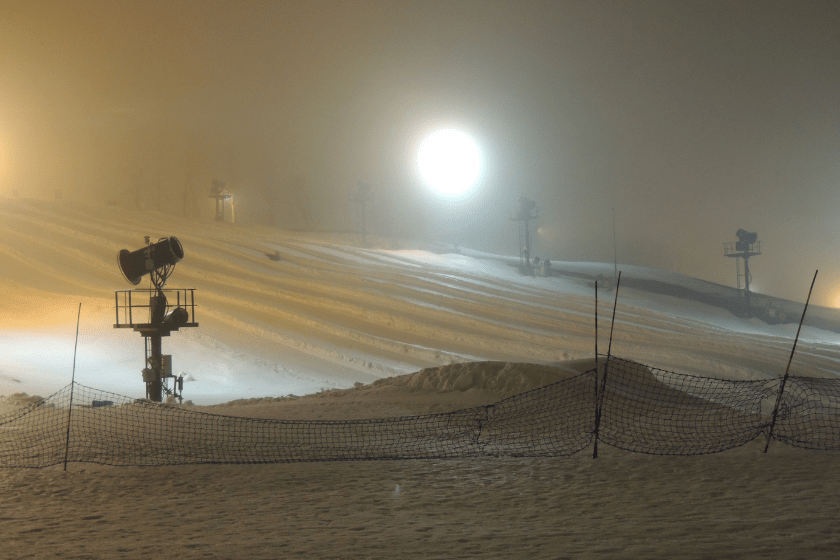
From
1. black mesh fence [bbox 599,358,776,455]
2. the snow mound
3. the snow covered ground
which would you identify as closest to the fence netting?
black mesh fence [bbox 599,358,776,455]

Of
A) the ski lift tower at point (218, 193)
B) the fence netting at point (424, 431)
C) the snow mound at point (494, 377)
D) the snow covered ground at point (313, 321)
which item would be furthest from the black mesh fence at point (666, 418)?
the ski lift tower at point (218, 193)

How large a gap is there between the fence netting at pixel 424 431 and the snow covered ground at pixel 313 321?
7182mm

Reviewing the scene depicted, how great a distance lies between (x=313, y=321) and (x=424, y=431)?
18.5 m

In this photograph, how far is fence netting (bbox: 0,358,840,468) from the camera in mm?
10555

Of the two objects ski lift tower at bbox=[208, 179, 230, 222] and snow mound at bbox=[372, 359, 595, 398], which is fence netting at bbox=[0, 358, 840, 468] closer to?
snow mound at bbox=[372, 359, 595, 398]

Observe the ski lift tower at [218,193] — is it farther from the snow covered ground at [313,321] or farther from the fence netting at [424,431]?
the fence netting at [424,431]

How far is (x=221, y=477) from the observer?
920cm

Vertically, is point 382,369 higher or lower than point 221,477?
lower

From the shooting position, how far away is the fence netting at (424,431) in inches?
416

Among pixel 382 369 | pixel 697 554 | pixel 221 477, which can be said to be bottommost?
pixel 382 369

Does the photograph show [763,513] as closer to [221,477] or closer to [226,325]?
[221,477]

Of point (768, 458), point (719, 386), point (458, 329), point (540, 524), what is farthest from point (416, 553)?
point (458, 329)

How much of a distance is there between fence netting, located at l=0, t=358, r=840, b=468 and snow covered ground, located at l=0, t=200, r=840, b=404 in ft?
23.6

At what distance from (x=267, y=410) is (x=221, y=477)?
20.3ft
